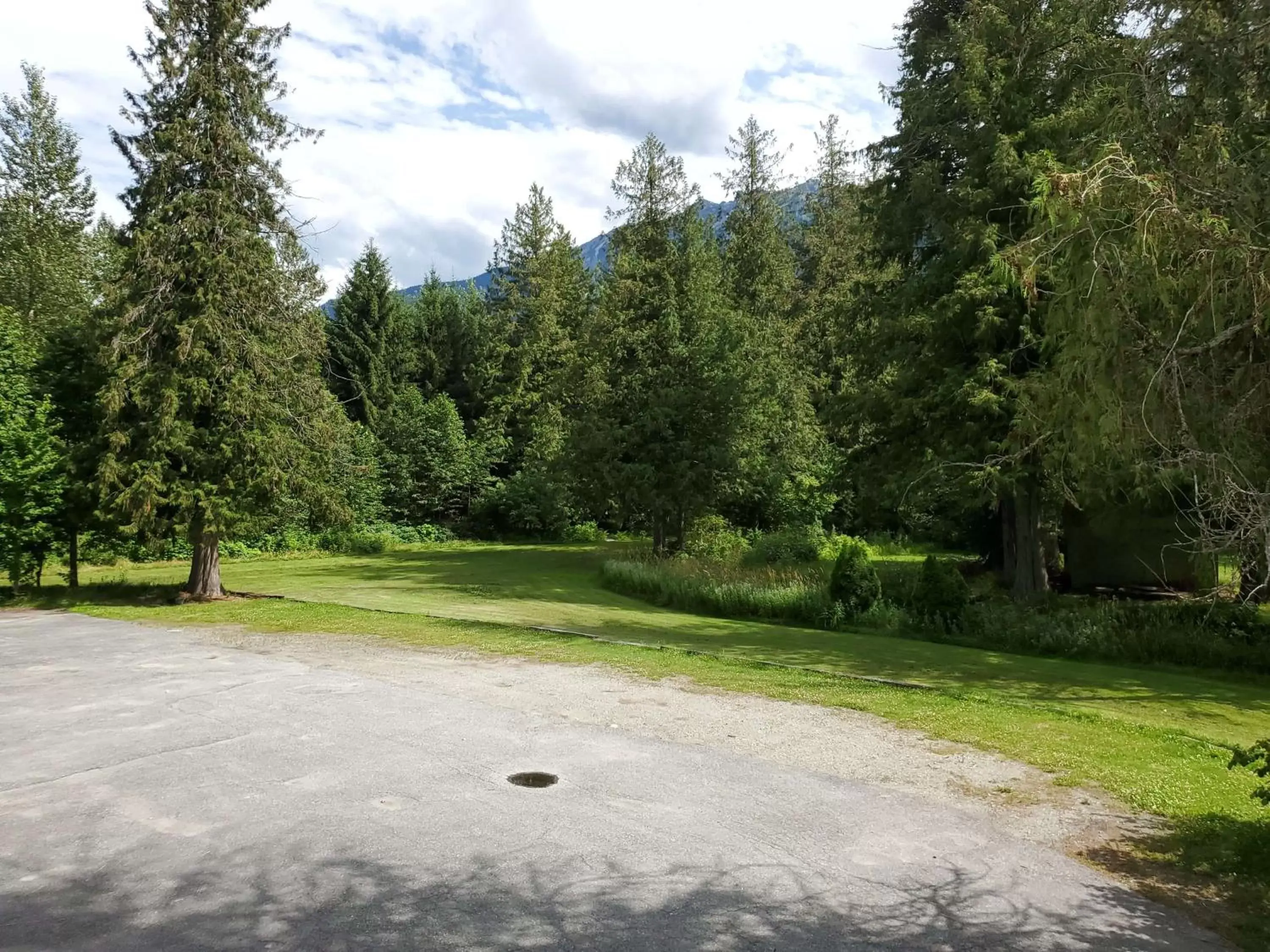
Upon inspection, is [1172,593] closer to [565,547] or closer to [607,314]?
[607,314]

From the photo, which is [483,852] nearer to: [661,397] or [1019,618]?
[1019,618]

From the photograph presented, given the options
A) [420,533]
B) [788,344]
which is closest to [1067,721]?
[788,344]

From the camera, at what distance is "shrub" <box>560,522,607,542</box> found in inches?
1519

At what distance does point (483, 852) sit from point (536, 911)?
803mm

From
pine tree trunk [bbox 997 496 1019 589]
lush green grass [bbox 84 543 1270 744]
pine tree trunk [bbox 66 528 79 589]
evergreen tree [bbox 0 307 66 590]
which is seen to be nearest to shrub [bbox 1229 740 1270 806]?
lush green grass [bbox 84 543 1270 744]

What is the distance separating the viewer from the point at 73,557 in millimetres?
19703

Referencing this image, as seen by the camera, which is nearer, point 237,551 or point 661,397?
point 661,397

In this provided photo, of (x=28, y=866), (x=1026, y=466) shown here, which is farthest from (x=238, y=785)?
(x=1026, y=466)

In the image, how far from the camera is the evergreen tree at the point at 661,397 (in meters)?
24.5

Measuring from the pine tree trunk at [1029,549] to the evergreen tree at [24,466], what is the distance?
18625mm

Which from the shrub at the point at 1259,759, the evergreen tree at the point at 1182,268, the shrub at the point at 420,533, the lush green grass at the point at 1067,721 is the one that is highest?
the evergreen tree at the point at 1182,268

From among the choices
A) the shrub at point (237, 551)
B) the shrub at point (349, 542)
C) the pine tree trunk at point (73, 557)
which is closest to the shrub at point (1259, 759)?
the pine tree trunk at point (73, 557)

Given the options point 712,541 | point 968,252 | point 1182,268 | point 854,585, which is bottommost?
point 854,585

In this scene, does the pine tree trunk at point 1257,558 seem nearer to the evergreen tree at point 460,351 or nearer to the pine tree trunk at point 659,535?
the pine tree trunk at point 659,535
